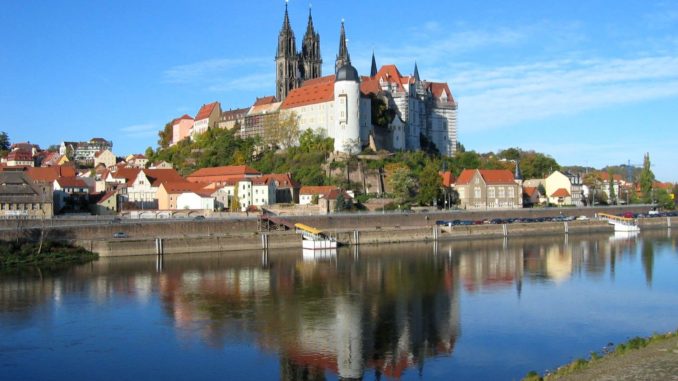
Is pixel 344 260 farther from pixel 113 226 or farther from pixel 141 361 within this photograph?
pixel 141 361

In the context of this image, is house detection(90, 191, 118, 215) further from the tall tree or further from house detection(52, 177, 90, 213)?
the tall tree

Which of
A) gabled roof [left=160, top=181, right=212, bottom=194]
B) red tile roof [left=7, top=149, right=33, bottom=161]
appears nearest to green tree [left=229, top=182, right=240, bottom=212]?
gabled roof [left=160, top=181, right=212, bottom=194]

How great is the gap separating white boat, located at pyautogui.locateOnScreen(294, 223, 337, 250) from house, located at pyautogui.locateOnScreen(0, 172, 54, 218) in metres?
16.3

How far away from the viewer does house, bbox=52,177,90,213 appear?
5741 centimetres

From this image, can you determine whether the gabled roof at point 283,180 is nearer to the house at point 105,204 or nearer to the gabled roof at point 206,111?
the house at point 105,204

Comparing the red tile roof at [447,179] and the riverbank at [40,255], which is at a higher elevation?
the red tile roof at [447,179]

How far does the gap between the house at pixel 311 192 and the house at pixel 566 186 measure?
2635 cm

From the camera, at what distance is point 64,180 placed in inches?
2382

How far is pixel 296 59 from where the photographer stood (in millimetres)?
84312

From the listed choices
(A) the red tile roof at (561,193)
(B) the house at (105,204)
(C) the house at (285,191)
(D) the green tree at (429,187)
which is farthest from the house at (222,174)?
(A) the red tile roof at (561,193)

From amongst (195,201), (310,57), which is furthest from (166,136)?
(195,201)

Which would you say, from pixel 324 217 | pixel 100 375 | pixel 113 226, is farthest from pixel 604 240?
pixel 100 375

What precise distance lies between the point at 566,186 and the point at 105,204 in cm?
4361

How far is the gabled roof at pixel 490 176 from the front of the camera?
66.5 meters
